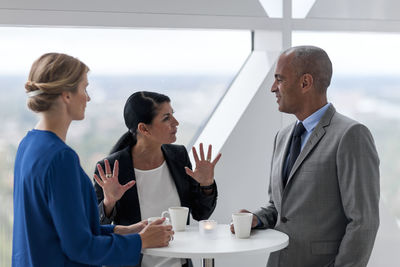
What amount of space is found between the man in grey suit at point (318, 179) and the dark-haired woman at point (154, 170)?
1.22ft

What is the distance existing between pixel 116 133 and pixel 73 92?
2.25m

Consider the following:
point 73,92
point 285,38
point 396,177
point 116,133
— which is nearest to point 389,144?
point 396,177

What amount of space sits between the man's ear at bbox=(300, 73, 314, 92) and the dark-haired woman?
573mm

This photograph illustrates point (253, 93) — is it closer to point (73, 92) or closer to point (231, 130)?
point (231, 130)

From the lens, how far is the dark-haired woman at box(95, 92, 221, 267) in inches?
118

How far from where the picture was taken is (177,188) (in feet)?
10.2

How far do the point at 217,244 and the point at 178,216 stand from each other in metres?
0.31

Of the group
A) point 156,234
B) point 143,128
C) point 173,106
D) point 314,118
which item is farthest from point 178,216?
point 173,106

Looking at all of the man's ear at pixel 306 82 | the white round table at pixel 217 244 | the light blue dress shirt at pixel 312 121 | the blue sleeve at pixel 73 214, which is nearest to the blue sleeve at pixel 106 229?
the white round table at pixel 217 244

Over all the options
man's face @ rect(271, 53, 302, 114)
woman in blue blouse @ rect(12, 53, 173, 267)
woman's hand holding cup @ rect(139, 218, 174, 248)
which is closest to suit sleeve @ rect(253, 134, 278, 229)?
man's face @ rect(271, 53, 302, 114)

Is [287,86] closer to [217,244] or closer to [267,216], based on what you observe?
[267,216]

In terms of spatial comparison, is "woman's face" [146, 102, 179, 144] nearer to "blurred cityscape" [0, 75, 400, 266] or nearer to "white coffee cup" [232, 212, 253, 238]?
"white coffee cup" [232, 212, 253, 238]

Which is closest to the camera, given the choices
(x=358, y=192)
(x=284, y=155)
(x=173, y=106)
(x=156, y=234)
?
(x=156, y=234)

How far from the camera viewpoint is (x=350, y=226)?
2520 millimetres
